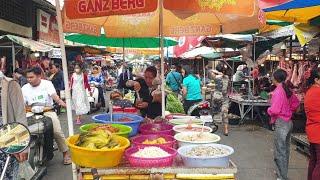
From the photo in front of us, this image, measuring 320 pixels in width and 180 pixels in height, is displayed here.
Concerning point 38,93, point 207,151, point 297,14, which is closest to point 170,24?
point 38,93

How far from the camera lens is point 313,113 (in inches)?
225

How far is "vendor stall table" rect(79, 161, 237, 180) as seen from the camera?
360cm

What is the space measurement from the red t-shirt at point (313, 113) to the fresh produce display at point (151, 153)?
2.79 metres

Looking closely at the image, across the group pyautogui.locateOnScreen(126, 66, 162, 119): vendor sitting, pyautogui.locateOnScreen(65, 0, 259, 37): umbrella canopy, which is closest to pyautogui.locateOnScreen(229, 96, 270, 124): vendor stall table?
pyautogui.locateOnScreen(65, 0, 259, 37): umbrella canopy

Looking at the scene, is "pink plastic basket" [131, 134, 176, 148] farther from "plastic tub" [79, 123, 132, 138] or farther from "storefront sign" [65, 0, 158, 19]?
"storefront sign" [65, 0, 158, 19]

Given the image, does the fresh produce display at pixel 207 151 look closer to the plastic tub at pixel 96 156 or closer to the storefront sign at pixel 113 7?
the plastic tub at pixel 96 156

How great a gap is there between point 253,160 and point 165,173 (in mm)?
5508

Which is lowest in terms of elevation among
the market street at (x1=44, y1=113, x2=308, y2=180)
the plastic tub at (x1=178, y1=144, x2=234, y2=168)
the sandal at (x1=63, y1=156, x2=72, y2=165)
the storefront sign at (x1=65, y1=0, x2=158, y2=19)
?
the market street at (x1=44, y1=113, x2=308, y2=180)

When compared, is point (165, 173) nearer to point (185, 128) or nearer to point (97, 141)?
point (97, 141)

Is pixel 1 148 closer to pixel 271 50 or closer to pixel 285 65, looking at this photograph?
pixel 285 65

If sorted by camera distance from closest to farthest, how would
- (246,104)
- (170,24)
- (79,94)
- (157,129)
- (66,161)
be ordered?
(157,129), (170,24), (66,161), (246,104), (79,94)

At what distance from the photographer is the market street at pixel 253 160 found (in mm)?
7484

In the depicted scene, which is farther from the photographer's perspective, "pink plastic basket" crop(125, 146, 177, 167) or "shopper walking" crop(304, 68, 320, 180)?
"shopper walking" crop(304, 68, 320, 180)

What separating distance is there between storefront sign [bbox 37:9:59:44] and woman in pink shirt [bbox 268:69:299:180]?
13.9m
